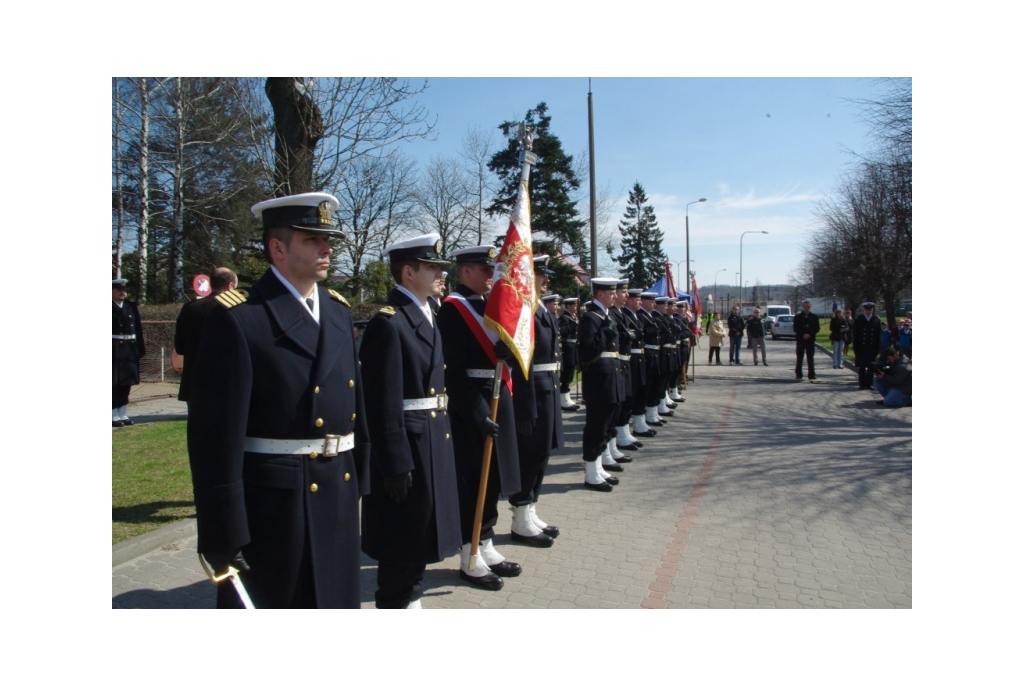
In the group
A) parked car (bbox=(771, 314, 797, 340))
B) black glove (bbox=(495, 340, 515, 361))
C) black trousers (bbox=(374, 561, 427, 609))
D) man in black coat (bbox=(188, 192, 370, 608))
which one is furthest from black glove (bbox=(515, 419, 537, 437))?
parked car (bbox=(771, 314, 797, 340))

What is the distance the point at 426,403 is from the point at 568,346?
226 inches

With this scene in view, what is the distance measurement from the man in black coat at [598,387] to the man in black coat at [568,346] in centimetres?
48

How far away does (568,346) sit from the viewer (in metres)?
9.67

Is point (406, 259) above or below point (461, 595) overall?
above

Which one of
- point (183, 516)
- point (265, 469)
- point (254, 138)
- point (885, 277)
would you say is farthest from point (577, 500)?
point (885, 277)

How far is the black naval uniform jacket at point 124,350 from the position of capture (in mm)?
10594

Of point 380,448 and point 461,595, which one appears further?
point 461,595

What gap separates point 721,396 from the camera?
16.6m

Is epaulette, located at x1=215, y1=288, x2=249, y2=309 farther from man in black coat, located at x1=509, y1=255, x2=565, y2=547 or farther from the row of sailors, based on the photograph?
man in black coat, located at x1=509, y1=255, x2=565, y2=547

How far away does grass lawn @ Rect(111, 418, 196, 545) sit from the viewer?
19.8 feet

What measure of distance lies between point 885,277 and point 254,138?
2454 cm

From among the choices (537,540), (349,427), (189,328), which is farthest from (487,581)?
(189,328)

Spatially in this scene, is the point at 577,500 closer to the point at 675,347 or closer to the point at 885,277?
the point at 675,347

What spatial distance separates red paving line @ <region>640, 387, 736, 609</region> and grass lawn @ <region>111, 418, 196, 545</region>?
4.01m
